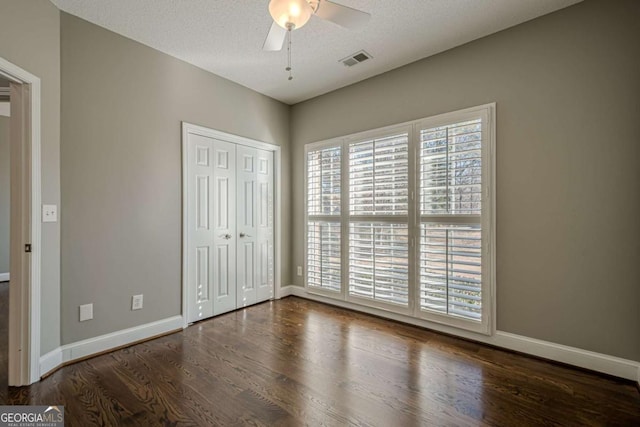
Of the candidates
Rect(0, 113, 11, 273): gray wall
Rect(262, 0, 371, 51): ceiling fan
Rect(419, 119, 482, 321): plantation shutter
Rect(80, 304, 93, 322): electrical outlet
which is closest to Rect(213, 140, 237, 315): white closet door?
Rect(80, 304, 93, 322): electrical outlet

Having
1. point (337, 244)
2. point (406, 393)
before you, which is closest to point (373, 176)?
point (337, 244)

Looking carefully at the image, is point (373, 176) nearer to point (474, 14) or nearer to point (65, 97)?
point (474, 14)

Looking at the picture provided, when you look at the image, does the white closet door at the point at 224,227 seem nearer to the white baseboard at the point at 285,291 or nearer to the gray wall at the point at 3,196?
the white baseboard at the point at 285,291

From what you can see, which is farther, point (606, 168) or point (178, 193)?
point (178, 193)

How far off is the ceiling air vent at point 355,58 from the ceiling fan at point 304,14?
4.06ft

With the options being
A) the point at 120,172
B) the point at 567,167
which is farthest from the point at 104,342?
the point at 567,167

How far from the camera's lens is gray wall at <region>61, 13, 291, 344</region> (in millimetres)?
2393

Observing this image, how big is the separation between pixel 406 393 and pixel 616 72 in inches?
106

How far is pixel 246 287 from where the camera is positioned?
12.5 ft

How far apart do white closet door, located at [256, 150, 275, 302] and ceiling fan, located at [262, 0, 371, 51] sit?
7.31ft

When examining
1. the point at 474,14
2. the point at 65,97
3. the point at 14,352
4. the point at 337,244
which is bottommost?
the point at 14,352

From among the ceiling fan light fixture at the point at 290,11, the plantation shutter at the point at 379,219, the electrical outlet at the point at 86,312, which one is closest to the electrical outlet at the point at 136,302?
the electrical outlet at the point at 86,312

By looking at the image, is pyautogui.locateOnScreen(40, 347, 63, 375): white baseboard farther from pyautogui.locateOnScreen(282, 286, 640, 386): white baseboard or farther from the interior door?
pyautogui.locateOnScreen(282, 286, 640, 386): white baseboard

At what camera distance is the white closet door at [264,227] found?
397 centimetres
